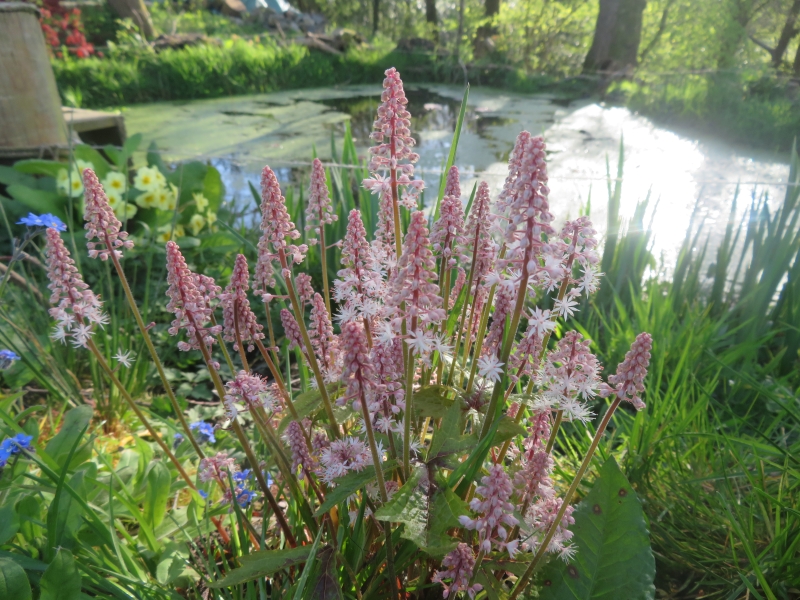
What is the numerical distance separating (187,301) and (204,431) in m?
0.92

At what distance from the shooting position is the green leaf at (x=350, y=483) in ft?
2.75

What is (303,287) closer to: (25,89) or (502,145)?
(25,89)

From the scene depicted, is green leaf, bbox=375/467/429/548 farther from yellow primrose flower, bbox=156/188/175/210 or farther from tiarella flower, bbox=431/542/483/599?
yellow primrose flower, bbox=156/188/175/210

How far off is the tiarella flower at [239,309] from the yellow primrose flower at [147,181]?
103 inches

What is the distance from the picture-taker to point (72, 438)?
159 cm

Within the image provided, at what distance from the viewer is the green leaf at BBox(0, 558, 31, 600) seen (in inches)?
40.3

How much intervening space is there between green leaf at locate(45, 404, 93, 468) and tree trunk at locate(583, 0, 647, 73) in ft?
38.0

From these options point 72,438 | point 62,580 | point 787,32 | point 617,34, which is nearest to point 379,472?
point 62,580

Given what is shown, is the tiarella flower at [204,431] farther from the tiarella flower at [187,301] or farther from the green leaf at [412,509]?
the green leaf at [412,509]

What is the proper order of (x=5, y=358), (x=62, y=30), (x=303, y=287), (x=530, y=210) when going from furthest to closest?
(x=62, y=30) < (x=5, y=358) < (x=303, y=287) < (x=530, y=210)

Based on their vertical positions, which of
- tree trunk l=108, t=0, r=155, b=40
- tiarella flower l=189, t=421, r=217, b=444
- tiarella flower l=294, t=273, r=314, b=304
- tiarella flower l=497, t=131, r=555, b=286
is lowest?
tiarella flower l=189, t=421, r=217, b=444

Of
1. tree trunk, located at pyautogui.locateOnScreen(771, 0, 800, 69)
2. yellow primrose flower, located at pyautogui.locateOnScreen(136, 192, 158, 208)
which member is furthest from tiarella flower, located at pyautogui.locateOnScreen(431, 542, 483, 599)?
tree trunk, located at pyautogui.locateOnScreen(771, 0, 800, 69)

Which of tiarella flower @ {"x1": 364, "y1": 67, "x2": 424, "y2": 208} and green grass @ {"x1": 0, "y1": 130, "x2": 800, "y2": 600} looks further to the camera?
green grass @ {"x1": 0, "y1": 130, "x2": 800, "y2": 600}

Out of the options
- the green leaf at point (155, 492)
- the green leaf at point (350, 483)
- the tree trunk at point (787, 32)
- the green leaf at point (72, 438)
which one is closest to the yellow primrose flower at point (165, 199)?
the green leaf at point (72, 438)
